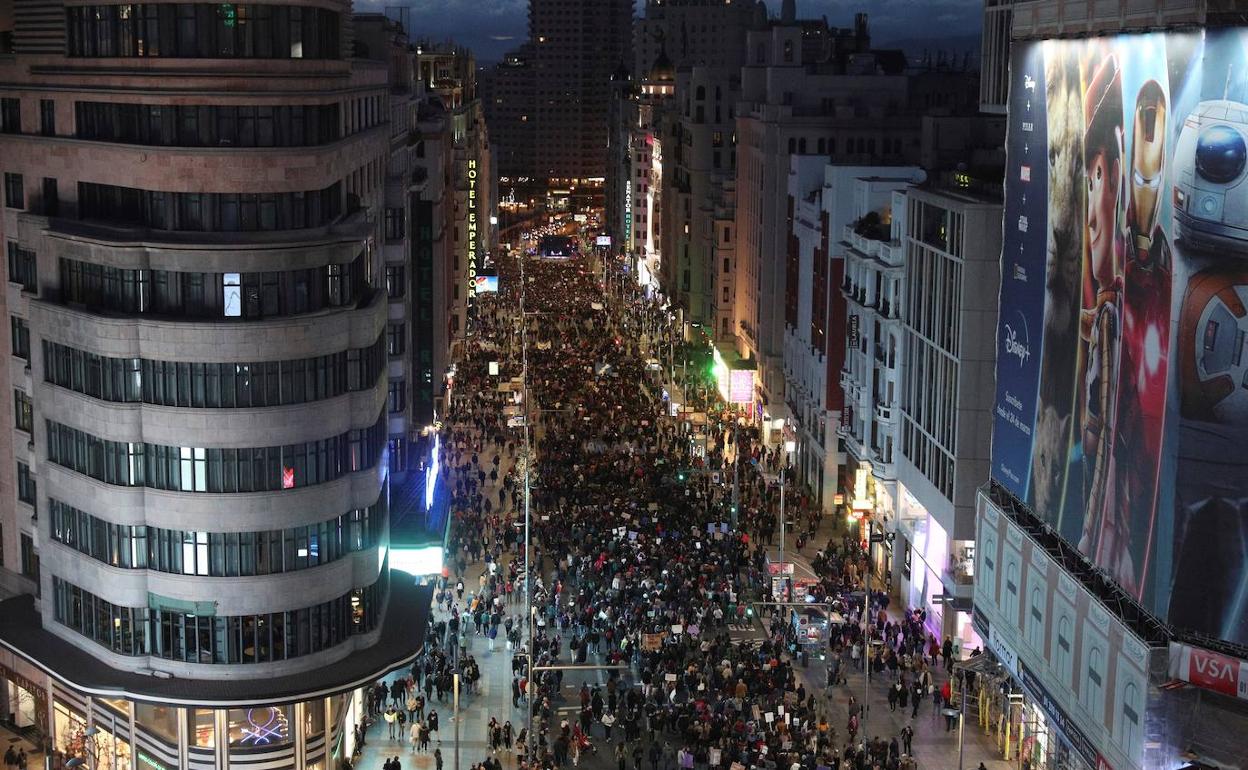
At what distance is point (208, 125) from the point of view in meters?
52.5

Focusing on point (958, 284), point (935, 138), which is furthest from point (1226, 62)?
point (935, 138)

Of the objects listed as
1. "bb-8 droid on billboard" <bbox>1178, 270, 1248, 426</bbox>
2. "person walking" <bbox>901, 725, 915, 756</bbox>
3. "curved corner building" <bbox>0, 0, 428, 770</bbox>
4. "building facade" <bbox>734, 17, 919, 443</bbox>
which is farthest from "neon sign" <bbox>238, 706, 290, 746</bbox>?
"building facade" <bbox>734, 17, 919, 443</bbox>

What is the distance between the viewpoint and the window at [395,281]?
75.3 meters

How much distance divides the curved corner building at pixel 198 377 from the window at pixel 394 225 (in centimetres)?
1698

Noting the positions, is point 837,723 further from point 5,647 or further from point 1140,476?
point 5,647

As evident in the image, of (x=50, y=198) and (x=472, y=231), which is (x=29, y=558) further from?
(x=472, y=231)

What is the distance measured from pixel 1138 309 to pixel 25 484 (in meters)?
37.9

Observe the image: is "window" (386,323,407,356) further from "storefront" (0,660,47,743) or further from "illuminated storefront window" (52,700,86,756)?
"illuminated storefront window" (52,700,86,756)

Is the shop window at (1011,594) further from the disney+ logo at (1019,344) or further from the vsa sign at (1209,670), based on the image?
the vsa sign at (1209,670)

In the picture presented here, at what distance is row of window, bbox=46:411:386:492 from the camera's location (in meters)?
52.7

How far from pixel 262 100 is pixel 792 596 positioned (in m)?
31.4

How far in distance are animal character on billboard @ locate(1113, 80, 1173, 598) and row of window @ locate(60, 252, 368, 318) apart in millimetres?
24076

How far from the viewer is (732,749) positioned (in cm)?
5644

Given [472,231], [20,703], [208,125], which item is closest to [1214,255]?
[208,125]
